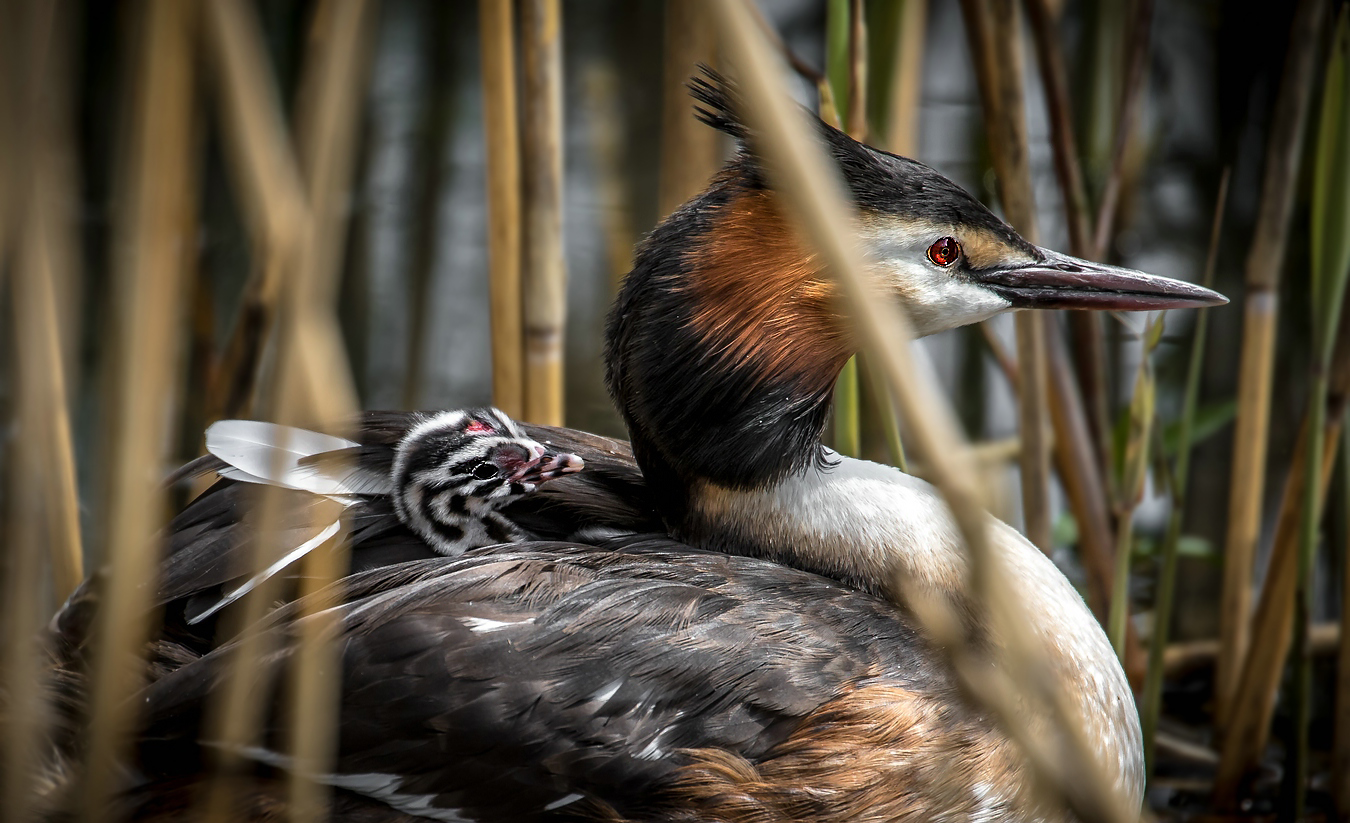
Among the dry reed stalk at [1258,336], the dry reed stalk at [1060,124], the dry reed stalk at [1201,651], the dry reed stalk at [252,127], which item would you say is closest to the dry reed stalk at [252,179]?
the dry reed stalk at [252,127]

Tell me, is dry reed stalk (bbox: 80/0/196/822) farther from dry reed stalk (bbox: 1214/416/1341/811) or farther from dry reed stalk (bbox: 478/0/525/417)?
dry reed stalk (bbox: 1214/416/1341/811)

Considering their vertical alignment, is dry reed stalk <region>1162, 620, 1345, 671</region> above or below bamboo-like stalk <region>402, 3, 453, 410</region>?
below

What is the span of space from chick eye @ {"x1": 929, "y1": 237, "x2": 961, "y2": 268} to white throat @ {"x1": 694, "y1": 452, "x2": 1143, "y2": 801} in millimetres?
399

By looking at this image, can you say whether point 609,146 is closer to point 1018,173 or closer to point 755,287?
point 1018,173

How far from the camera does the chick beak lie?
6.62 feet

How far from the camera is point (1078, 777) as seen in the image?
2.97 ft

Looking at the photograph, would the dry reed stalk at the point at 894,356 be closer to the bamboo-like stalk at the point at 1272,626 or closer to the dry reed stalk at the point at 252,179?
the dry reed stalk at the point at 252,179

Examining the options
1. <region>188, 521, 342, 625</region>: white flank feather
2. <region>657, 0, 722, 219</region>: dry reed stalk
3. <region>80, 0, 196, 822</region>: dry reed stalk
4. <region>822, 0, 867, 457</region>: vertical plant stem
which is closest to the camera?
<region>80, 0, 196, 822</region>: dry reed stalk

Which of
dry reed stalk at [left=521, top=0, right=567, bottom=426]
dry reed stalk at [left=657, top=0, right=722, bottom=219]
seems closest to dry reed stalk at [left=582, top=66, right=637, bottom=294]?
dry reed stalk at [left=657, top=0, right=722, bottom=219]

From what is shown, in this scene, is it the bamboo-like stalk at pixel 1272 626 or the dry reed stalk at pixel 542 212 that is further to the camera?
the bamboo-like stalk at pixel 1272 626

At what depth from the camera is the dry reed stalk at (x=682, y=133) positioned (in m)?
2.50

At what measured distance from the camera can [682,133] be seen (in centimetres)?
262

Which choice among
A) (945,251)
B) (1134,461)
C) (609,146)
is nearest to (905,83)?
(945,251)

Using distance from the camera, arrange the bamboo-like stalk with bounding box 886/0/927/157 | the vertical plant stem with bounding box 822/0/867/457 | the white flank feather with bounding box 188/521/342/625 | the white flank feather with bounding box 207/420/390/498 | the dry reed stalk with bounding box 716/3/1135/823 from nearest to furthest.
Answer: the dry reed stalk with bounding box 716/3/1135/823 → the white flank feather with bounding box 188/521/342/625 → the white flank feather with bounding box 207/420/390/498 → the vertical plant stem with bounding box 822/0/867/457 → the bamboo-like stalk with bounding box 886/0/927/157
